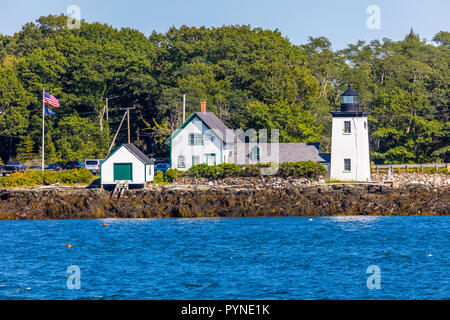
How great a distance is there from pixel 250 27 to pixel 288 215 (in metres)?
50.1

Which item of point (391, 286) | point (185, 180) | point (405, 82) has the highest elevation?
point (405, 82)

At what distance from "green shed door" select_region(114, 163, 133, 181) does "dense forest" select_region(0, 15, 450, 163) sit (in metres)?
16.7

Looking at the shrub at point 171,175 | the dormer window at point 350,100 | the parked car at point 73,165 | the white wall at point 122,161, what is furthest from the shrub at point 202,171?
the parked car at point 73,165

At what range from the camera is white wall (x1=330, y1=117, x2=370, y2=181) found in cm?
5425

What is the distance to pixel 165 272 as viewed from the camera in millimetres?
29000

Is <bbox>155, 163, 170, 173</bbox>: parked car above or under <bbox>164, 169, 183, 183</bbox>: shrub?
above

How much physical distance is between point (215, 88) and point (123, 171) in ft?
80.7

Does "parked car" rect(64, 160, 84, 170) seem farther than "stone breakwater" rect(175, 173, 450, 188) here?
Yes

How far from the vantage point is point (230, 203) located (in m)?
47.2

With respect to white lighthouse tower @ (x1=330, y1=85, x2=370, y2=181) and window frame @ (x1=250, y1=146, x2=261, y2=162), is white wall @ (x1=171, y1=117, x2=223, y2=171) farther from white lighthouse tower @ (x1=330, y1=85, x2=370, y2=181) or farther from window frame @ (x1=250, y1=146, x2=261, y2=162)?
white lighthouse tower @ (x1=330, y1=85, x2=370, y2=181)

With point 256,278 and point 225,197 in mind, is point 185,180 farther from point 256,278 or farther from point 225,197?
point 256,278

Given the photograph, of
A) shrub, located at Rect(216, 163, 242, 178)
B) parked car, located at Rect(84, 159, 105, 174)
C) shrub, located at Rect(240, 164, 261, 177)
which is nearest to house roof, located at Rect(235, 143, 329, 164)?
shrub, located at Rect(240, 164, 261, 177)
